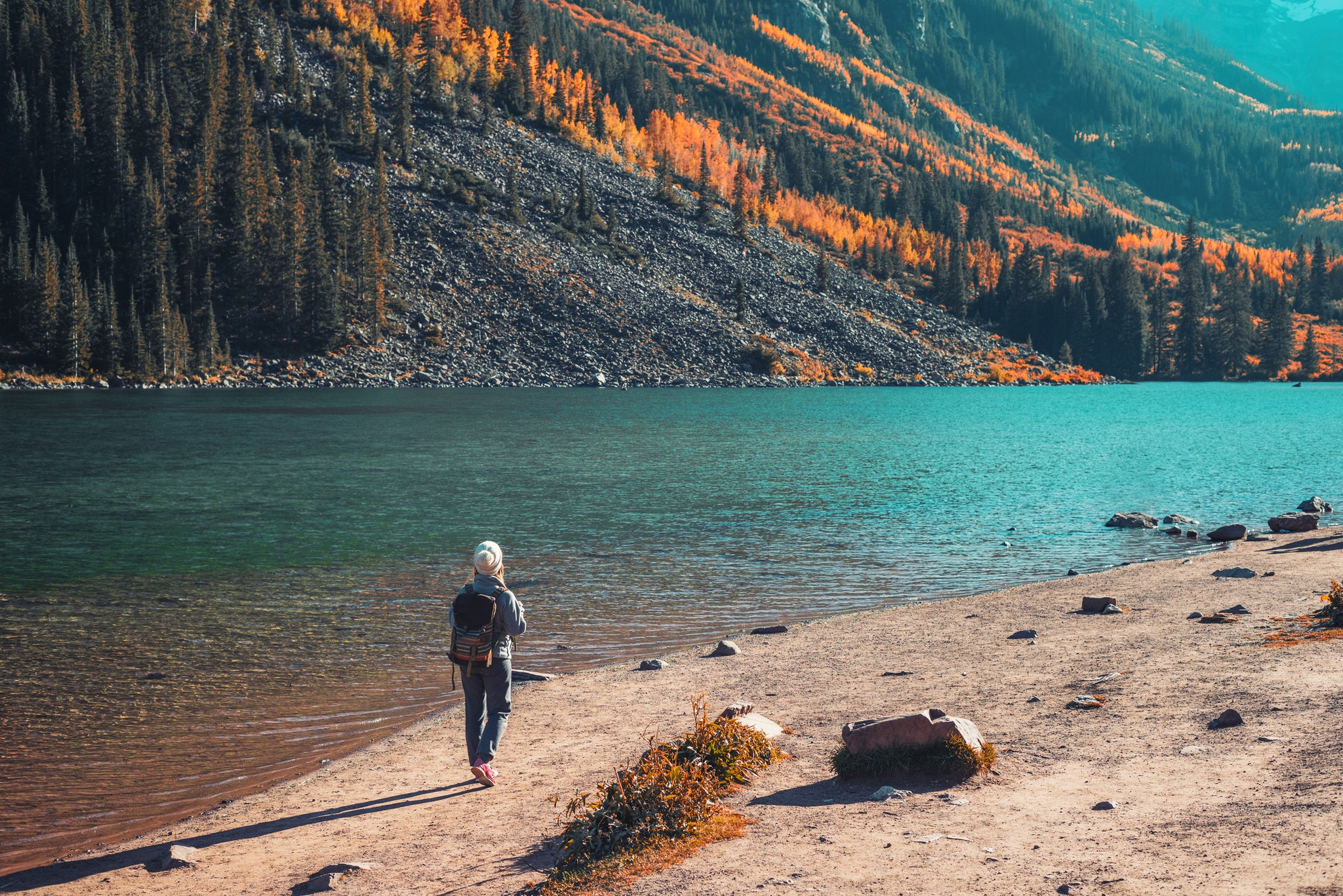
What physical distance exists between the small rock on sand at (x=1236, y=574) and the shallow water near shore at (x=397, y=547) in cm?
454

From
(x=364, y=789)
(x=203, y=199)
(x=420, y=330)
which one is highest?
(x=203, y=199)

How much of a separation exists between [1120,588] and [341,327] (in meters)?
129

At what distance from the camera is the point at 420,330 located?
140 meters

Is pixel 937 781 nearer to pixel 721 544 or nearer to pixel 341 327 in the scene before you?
pixel 721 544

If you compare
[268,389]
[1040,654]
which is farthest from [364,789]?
[268,389]

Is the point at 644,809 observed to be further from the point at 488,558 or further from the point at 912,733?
the point at 488,558

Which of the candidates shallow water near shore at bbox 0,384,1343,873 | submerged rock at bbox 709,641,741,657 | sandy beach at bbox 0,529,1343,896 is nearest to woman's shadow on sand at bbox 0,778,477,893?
sandy beach at bbox 0,529,1343,896

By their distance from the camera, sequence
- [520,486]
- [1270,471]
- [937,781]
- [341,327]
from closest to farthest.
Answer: [937,781]
[520,486]
[1270,471]
[341,327]

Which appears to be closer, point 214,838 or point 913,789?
point 913,789

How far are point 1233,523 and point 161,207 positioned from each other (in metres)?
138

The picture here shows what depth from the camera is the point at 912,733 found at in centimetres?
1022

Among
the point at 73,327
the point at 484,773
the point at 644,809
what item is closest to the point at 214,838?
the point at 484,773

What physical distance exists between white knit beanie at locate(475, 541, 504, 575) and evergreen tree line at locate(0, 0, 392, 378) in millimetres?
123656

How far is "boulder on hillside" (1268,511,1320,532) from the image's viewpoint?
3152cm
